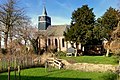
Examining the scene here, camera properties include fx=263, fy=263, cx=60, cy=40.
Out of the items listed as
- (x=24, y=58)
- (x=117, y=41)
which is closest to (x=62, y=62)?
(x=24, y=58)

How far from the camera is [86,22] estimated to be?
49.2 m

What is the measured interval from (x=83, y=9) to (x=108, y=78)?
3289 cm

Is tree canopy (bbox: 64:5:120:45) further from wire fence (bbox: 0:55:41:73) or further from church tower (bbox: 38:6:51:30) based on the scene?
church tower (bbox: 38:6:51:30)

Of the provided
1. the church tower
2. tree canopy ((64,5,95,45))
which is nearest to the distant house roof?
the church tower

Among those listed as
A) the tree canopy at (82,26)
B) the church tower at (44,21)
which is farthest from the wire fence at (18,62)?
the church tower at (44,21)

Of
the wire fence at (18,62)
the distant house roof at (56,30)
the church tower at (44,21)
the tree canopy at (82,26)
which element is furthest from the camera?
the church tower at (44,21)

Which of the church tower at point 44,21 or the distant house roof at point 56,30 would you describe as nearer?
the distant house roof at point 56,30

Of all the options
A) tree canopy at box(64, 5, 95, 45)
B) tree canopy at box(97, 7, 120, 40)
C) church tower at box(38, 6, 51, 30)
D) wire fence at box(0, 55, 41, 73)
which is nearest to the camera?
wire fence at box(0, 55, 41, 73)

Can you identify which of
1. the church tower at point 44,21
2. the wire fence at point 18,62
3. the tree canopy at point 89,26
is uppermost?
the church tower at point 44,21

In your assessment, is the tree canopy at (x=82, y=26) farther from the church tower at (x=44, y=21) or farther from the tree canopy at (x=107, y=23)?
the church tower at (x=44, y=21)

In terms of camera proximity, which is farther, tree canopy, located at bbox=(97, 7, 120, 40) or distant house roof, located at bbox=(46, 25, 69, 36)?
distant house roof, located at bbox=(46, 25, 69, 36)

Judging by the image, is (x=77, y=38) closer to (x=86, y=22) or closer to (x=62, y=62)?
(x=86, y=22)

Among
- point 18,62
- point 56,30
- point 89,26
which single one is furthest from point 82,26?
point 56,30

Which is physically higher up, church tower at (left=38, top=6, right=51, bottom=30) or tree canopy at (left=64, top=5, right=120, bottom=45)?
church tower at (left=38, top=6, right=51, bottom=30)
